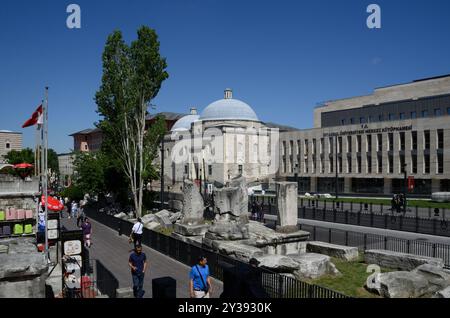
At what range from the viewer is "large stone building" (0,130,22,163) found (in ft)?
265

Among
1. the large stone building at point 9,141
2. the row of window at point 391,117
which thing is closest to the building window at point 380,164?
the row of window at point 391,117

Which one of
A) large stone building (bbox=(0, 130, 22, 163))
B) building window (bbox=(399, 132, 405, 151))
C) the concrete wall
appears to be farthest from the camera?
large stone building (bbox=(0, 130, 22, 163))

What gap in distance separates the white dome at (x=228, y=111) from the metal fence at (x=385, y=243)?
154 feet

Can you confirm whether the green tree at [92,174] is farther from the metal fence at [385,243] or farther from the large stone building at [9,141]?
the large stone building at [9,141]

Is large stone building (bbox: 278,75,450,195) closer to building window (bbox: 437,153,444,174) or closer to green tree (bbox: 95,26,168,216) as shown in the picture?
building window (bbox: 437,153,444,174)

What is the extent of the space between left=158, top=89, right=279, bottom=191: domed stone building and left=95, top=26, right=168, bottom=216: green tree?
35.1 meters

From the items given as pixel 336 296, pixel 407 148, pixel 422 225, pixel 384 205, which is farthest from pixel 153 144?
pixel 407 148

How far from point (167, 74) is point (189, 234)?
577 inches

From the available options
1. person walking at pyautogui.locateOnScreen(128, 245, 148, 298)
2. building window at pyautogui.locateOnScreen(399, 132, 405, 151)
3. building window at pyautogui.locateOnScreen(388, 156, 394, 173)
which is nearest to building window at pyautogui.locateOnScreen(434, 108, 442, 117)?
building window at pyautogui.locateOnScreen(399, 132, 405, 151)

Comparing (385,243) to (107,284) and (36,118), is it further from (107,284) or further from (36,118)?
(36,118)

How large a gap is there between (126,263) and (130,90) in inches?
642

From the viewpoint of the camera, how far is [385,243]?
16.4m

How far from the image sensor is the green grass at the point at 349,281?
11620mm

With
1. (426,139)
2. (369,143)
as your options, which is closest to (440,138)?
(426,139)
